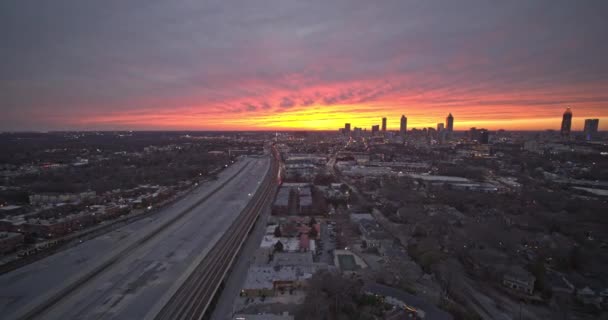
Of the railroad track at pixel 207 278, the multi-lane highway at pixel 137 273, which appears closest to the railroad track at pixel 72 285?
the multi-lane highway at pixel 137 273

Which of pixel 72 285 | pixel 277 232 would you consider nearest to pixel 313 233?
pixel 277 232

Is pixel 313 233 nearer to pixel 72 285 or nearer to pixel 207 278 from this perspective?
pixel 207 278

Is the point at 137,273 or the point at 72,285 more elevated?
the point at 137,273

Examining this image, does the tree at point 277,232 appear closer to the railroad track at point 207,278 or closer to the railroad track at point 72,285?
the railroad track at point 207,278

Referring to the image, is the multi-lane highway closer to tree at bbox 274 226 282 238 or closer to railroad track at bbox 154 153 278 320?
railroad track at bbox 154 153 278 320

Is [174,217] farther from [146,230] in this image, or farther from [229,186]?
[229,186]
